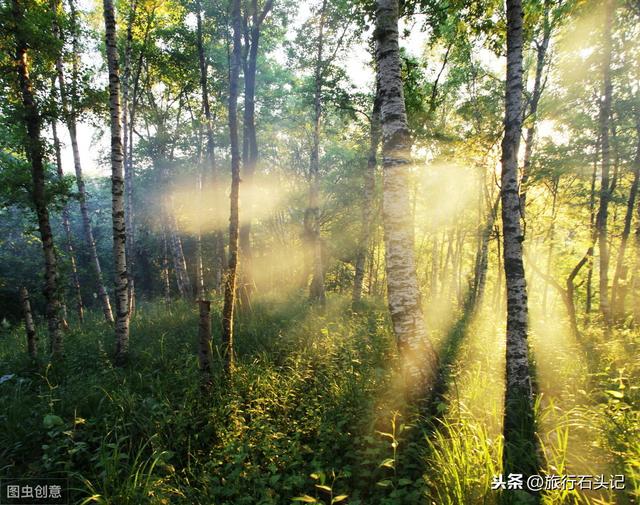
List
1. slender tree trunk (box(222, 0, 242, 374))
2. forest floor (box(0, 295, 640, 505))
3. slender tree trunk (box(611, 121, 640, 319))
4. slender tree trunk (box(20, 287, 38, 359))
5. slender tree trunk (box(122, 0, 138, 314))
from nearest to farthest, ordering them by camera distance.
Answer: forest floor (box(0, 295, 640, 505)) → slender tree trunk (box(222, 0, 242, 374)) → slender tree trunk (box(20, 287, 38, 359)) → slender tree trunk (box(611, 121, 640, 319)) → slender tree trunk (box(122, 0, 138, 314))

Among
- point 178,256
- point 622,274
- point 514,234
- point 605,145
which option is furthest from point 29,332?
point 622,274

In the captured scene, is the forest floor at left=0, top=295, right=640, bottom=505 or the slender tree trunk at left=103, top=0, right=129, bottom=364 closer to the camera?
the forest floor at left=0, top=295, right=640, bottom=505

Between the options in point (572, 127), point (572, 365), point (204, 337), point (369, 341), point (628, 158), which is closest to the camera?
point (204, 337)

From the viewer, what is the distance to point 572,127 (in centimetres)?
1453

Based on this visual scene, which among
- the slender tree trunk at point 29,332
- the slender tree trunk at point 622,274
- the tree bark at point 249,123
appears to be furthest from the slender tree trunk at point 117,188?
the slender tree trunk at point 622,274

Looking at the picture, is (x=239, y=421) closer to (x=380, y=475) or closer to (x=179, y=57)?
(x=380, y=475)

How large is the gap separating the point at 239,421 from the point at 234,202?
4112 mm

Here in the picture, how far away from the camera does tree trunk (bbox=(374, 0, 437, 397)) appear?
455 centimetres

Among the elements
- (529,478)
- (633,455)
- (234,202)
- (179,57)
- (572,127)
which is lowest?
(529,478)

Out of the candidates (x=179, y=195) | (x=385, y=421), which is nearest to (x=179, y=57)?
(x=179, y=195)

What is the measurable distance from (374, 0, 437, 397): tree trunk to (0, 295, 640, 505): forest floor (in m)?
0.53

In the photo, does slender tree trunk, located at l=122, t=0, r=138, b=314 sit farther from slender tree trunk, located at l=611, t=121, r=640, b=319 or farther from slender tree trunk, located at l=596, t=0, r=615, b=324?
slender tree trunk, located at l=611, t=121, r=640, b=319

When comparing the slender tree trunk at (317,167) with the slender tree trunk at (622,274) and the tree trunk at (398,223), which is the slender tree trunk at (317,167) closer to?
the tree trunk at (398,223)

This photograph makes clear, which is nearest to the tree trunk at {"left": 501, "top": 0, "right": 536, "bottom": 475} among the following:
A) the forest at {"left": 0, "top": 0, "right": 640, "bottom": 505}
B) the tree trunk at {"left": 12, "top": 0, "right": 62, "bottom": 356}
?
the forest at {"left": 0, "top": 0, "right": 640, "bottom": 505}
